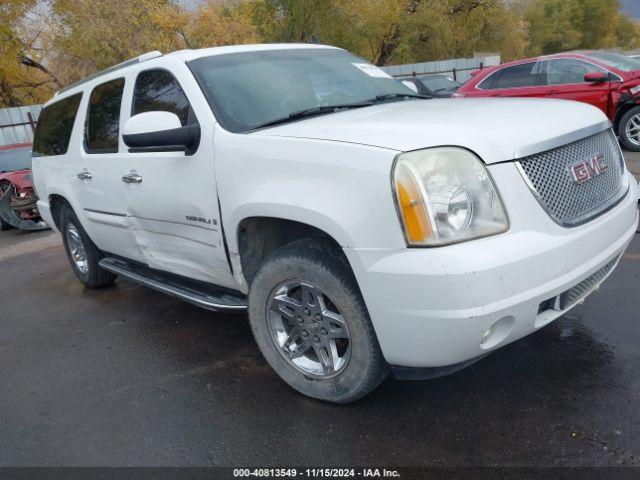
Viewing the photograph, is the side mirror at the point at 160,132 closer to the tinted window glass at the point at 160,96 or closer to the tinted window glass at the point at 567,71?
the tinted window glass at the point at 160,96

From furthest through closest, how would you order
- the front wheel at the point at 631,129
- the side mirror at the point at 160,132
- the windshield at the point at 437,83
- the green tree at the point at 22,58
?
the green tree at the point at 22,58
the windshield at the point at 437,83
the front wheel at the point at 631,129
the side mirror at the point at 160,132

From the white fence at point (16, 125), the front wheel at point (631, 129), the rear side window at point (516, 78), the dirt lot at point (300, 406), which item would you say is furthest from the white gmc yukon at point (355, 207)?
the white fence at point (16, 125)

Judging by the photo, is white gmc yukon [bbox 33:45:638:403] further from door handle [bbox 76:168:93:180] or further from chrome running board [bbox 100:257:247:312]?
door handle [bbox 76:168:93:180]

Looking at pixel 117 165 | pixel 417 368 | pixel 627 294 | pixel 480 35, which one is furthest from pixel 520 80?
pixel 480 35

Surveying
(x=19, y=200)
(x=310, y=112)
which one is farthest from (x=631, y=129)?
(x=19, y=200)

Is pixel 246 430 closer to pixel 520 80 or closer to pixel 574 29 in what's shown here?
pixel 520 80

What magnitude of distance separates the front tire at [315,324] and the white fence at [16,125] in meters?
21.1

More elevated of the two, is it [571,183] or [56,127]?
[56,127]

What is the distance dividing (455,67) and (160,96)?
25273 millimetres

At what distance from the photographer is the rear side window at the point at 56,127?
484 cm

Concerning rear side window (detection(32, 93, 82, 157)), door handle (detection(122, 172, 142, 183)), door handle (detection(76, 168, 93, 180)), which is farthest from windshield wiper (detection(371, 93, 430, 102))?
rear side window (detection(32, 93, 82, 157))

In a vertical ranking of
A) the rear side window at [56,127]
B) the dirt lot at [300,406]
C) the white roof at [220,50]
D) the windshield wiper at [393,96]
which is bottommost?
the dirt lot at [300,406]

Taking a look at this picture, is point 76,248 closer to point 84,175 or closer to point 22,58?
point 84,175

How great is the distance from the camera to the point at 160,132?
3068mm
